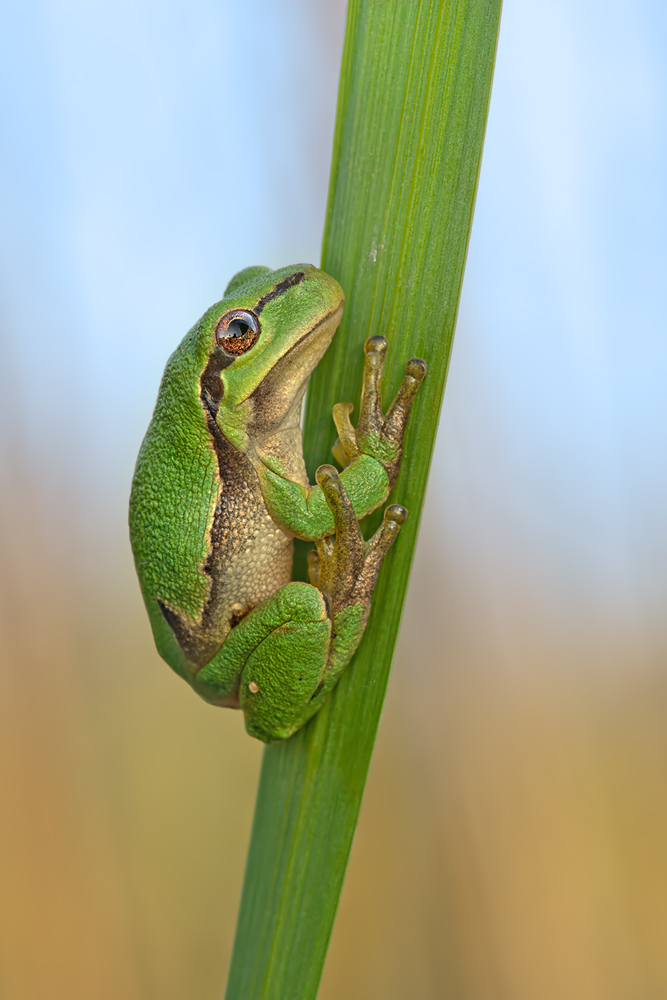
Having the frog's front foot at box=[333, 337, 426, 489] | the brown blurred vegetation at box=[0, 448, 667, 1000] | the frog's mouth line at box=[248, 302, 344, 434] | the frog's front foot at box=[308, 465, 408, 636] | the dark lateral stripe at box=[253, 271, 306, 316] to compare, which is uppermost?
the dark lateral stripe at box=[253, 271, 306, 316]

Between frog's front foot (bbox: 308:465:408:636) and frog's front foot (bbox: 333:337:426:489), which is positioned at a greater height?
frog's front foot (bbox: 333:337:426:489)

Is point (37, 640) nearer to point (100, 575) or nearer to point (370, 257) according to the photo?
point (100, 575)

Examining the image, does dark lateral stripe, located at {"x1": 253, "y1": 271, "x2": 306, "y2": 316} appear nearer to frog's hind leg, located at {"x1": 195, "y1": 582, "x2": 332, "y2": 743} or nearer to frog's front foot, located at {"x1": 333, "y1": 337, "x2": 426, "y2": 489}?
frog's front foot, located at {"x1": 333, "y1": 337, "x2": 426, "y2": 489}

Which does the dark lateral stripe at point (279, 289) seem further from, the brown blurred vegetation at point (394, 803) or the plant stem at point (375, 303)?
the brown blurred vegetation at point (394, 803)

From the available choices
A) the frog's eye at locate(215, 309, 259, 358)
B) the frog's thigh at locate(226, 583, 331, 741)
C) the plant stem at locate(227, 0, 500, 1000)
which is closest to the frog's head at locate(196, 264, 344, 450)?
the frog's eye at locate(215, 309, 259, 358)

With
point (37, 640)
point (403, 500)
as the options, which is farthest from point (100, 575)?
point (403, 500)

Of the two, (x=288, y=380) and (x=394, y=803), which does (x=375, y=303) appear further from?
(x=394, y=803)

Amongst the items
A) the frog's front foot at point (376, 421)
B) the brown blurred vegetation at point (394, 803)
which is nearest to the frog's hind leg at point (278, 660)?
the frog's front foot at point (376, 421)

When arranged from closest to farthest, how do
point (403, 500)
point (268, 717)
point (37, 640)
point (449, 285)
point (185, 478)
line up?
point (449, 285), point (403, 500), point (268, 717), point (185, 478), point (37, 640)
